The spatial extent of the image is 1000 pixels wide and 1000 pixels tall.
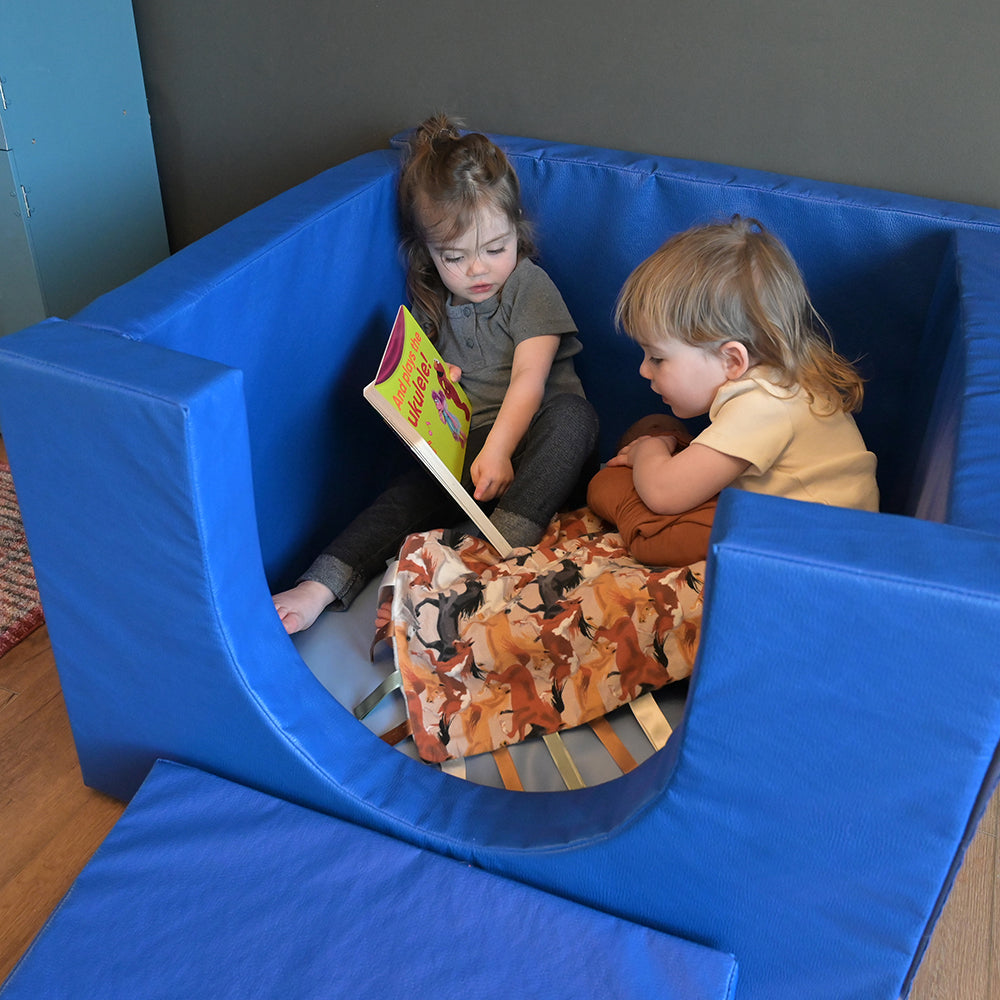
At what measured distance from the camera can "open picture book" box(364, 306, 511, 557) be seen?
1.17 m

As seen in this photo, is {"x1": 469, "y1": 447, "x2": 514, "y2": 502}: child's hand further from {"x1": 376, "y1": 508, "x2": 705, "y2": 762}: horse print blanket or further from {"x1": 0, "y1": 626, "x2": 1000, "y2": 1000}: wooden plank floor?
{"x1": 0, "y1": 626, "x2": 1000, "y2": 1000}: wooden plank floor

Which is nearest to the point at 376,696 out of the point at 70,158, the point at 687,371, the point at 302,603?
the point at 302,603

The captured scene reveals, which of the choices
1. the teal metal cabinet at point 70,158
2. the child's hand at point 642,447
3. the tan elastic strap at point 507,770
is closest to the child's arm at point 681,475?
the child's hand at point 642,447

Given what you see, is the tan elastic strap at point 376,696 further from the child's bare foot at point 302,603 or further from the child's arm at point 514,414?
the child's arm at point 514,414

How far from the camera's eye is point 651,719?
1053 mm

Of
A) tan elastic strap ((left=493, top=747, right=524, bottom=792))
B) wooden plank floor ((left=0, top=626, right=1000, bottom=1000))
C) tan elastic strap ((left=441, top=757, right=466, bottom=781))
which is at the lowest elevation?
wooden plank floor ((left=0, top=626, right=1000, bottom=1000))

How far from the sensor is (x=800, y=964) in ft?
2.83

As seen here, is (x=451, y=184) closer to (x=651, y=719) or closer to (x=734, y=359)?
(x=734, y=359)

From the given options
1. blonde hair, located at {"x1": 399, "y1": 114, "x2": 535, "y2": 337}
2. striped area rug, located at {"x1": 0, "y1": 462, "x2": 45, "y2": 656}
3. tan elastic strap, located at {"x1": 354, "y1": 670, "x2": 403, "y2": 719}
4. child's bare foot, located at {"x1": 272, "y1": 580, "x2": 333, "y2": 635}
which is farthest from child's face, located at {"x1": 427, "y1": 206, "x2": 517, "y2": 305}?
striped area rug, located at {"x1": 0, "y1": 462, "x2": 45, "y2": 656}

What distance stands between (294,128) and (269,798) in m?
1.14

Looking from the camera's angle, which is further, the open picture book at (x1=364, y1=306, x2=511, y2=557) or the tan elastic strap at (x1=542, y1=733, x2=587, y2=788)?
the open picture book at (x1=364, y1=306, x2=511, y2=557)

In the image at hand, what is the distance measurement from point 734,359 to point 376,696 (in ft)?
1.85

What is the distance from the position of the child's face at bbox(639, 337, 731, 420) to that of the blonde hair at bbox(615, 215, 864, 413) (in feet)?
0.03

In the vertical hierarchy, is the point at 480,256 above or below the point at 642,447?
above
